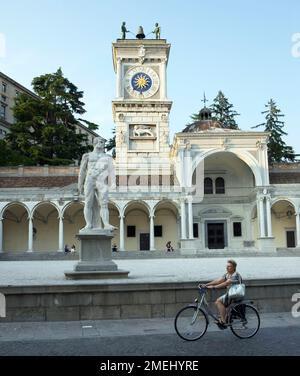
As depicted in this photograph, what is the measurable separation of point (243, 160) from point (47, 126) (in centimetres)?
2284

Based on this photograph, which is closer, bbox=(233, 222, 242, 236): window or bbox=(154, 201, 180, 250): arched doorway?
bbox=(154, 201, 180, 250): arched doorway

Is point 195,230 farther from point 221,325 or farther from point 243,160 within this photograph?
point 221,325

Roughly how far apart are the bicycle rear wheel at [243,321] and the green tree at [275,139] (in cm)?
5271

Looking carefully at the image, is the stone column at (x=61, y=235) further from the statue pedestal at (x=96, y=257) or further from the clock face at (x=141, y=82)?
the statue pedestal at (x=96, y=257)

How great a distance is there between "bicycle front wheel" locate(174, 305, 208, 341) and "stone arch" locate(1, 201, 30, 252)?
34.3m

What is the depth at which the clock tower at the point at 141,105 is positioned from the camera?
43000 mm

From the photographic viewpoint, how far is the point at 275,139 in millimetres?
60688

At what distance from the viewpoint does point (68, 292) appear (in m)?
9.09

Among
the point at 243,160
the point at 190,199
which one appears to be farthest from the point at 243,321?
the point at 243,160

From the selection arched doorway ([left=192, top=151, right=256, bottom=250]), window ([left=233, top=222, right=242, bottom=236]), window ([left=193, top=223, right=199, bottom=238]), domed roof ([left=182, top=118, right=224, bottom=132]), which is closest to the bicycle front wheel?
arched doorway ([left=192, top=151, right=256, bottom=250])

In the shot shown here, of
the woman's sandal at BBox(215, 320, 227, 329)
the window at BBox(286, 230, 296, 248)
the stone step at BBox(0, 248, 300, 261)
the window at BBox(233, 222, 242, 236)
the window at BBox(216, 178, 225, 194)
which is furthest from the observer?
the window at BBox(216, 178, 225, 194)

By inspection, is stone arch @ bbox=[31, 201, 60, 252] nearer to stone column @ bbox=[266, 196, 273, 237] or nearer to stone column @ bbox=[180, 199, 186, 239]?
stone column @ bbox=[180, 199, 186, 239]

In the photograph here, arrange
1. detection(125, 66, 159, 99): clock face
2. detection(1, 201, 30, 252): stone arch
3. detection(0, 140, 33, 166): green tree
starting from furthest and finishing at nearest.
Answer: detection(0, 140, 33, 166): green tree → detection(125, 66, 159, 99): clock face → detection(1, 201, 30, 252): stone arch

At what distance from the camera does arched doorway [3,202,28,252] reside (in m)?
40.4
